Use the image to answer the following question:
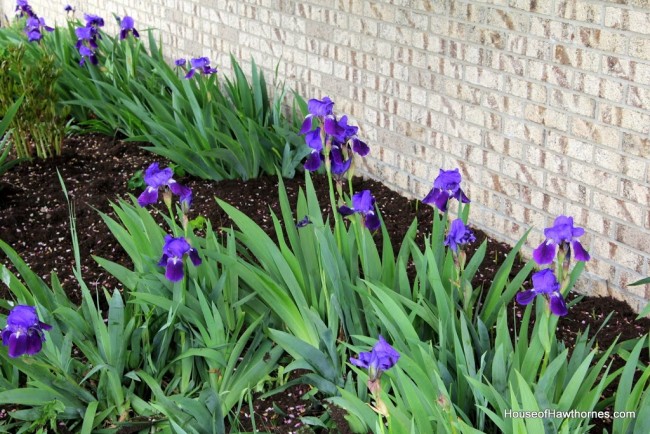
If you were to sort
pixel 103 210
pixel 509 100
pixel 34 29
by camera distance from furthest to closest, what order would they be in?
1. pixel 34 29
2. pixel 103 210
3. pixel 509 100

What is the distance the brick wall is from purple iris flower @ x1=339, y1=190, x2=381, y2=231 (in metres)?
1.05

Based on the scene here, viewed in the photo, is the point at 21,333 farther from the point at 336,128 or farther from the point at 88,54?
the point at 88,54

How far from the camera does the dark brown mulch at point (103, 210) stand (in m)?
3.40

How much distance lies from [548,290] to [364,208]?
68 cm

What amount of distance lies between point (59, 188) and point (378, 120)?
5.92ft

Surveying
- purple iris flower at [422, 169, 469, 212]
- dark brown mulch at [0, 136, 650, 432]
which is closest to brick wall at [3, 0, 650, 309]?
dark brown mulch at [0, 136, 650, 432]

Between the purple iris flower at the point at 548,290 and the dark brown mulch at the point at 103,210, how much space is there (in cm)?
90

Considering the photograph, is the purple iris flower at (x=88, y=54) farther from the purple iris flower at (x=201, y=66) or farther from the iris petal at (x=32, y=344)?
the iris petal at (x=32, y=344)

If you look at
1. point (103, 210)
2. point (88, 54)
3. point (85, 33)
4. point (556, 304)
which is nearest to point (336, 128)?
point (556, 304)

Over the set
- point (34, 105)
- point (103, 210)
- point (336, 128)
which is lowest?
point (103, 210)

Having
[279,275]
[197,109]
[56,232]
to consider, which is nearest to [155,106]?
[197,109]

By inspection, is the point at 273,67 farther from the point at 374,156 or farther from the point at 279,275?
the point at 279,275

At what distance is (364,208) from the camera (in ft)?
8.77

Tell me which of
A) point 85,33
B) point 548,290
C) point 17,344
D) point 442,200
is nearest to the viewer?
point 548,290
